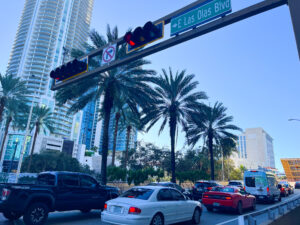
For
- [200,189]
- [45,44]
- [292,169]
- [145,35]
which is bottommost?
[200,189]

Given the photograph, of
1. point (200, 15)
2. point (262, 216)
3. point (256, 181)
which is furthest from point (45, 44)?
point (262, 216)

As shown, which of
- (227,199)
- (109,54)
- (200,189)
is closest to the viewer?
(109,54)

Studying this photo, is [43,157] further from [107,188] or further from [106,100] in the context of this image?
[107,188]

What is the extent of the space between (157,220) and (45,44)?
161915 mm

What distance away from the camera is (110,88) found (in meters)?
18.6

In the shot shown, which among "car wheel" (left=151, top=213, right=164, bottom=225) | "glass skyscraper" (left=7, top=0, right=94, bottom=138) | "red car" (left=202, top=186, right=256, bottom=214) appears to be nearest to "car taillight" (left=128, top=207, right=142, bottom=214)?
"car wheel" (left=151, top=213, right=164, bottom=225)

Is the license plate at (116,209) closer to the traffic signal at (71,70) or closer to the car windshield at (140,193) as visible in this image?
the car windshield at (140,193)

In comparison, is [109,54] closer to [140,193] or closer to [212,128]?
[140,193]

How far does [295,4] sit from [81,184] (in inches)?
354

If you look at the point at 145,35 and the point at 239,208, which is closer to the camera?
the point at 145,35

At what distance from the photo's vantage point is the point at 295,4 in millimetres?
4441

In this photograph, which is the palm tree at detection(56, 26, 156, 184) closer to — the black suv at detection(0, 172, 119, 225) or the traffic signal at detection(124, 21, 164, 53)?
the black suv at detection(0, 172, 119, 225)

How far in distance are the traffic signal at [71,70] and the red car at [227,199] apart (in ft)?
30.5

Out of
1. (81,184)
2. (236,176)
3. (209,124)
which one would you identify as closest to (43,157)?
(209,124)
